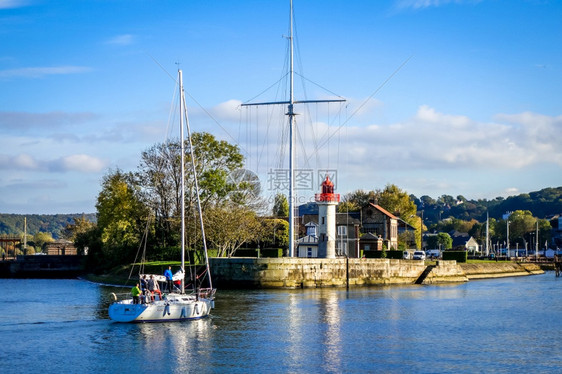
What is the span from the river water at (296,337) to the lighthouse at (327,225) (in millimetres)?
15358

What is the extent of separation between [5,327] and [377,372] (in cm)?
2526

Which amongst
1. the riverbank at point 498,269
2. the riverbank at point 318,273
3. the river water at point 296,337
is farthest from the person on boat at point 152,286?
the riverbank at point 498,269

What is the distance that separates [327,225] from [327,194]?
3.61 m

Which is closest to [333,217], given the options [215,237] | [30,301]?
[215,237]

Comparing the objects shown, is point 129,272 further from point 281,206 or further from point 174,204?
point 281,206

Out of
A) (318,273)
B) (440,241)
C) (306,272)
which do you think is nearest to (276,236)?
(318,273)

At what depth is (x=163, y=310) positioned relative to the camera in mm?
45250

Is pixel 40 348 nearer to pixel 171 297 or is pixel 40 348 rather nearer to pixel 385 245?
pixel 171 297

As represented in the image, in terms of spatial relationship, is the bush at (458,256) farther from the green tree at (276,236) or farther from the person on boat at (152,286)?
the person on boat at (152,286)

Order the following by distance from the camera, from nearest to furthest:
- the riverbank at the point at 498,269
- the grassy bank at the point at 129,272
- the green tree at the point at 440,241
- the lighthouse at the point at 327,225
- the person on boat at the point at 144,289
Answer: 1. the person on boat at the point at 144,289
2. the grassy bank at the point at 129,272
3. the lighthouse at the point at 327,225
4. the riverbank at the point at 498,269
5. the green tree at the point at 440,241

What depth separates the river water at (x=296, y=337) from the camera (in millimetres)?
33469

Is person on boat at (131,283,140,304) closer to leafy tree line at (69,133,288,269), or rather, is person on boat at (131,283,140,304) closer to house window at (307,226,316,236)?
leafy tree line at (69,133,288,269)

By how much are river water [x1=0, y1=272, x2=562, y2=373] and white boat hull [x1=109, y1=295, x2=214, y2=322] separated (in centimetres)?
66

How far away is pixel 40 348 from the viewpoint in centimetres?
3712
